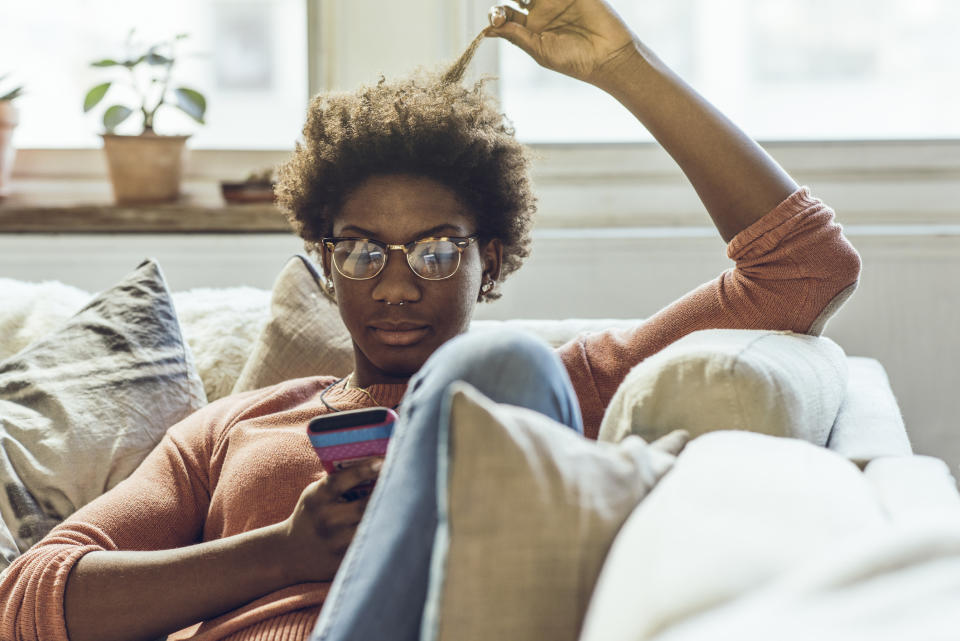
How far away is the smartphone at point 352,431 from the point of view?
0.97m

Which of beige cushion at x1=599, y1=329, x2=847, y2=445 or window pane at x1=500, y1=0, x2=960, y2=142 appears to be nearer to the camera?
beige cushion at x1=599, y1=329, x2=847, y2=445

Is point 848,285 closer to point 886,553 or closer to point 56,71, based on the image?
point 886,553

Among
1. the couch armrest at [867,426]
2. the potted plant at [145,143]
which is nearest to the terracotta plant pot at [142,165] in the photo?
the potted plant at [145,143]

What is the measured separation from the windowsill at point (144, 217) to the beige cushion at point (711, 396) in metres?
1.48

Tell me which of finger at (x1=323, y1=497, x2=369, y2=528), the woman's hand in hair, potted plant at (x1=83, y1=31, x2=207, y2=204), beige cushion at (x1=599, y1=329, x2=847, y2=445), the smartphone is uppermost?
the woman's hand in hair

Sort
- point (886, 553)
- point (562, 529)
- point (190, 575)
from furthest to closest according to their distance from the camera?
point (190, 575) → point (562, 529) → point (886, 553)

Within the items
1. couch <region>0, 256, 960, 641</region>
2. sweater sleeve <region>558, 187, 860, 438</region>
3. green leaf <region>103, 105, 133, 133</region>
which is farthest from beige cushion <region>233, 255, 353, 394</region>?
green leaf <region>103, 105, 133, 133</region>

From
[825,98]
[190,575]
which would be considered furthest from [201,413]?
[825,98]

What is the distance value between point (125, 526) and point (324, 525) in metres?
0.32

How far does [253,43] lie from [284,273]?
A: 3.68ft

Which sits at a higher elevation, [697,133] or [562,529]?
[697,133]

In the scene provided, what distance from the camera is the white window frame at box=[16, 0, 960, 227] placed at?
2275mm

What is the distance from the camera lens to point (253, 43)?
2631 millimetres

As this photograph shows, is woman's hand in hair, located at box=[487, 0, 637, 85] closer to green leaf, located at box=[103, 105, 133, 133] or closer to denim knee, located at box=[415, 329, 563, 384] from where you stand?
denim knee, located at box=[415, 329, 563, 384]
